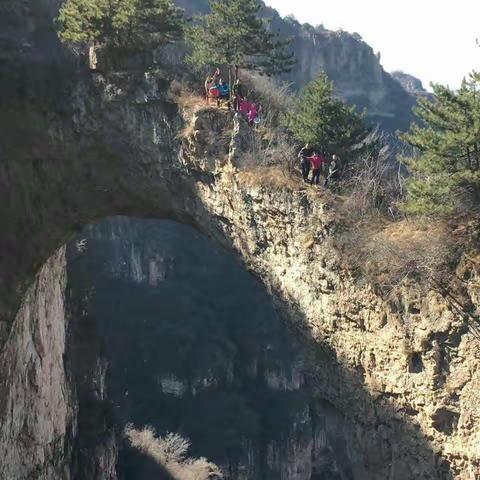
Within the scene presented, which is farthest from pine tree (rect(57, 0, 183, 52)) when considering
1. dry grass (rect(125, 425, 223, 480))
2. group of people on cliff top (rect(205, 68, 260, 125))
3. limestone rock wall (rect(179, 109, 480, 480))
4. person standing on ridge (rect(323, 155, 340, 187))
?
dry grass (rect(125, 425, 223, 480))

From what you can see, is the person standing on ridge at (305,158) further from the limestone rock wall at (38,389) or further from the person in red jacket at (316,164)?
the limestone rock wall at (38,389)

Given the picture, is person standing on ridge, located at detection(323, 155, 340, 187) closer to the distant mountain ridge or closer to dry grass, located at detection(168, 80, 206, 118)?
dry grass, located at detection(168, 80, 206, 118)

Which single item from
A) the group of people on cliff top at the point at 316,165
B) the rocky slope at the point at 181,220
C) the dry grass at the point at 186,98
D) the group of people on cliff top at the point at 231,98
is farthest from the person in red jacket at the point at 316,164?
the dry grass at the point at 186,98

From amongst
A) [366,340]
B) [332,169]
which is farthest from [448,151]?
[366,340]

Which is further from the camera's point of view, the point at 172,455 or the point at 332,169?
the point at 172,455

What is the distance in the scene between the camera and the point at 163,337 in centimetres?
4341

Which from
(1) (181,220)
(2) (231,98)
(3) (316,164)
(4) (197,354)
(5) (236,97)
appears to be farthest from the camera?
(4) (197,354)

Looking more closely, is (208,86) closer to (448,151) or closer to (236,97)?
(236,97)

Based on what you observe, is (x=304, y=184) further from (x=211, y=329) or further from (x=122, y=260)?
(x=122, y=260)

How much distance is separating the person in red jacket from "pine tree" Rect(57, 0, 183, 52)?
620cm

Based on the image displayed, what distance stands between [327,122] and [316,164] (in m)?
1.15

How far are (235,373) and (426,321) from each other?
33.1m

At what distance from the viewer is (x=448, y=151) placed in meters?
11.1

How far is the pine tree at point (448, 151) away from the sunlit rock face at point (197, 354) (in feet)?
67.2
